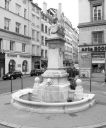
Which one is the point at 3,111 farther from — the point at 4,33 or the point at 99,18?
the point at 4,33

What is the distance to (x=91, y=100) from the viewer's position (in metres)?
9.46

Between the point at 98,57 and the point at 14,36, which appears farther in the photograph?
the point at 14,36

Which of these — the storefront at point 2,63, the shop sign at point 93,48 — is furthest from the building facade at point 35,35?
the shop sign at point 93,48

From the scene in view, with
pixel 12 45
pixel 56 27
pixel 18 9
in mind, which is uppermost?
pixel 18 9

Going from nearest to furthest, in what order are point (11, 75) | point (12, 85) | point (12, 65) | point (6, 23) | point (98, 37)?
point (12, 85), point (98, 37), point (11, 75), point (6, 23), point (12, 65)

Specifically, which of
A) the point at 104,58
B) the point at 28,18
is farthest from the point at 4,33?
the point at 104,58

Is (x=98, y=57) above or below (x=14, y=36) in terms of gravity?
below

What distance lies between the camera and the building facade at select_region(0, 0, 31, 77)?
109ft

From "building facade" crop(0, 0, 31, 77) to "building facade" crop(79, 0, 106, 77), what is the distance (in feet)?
45.9

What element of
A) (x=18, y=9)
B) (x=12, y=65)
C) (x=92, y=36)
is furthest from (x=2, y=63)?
(x=92, y=36)

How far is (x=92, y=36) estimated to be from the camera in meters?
29.2

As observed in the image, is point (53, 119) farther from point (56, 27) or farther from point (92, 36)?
point (92, 36)

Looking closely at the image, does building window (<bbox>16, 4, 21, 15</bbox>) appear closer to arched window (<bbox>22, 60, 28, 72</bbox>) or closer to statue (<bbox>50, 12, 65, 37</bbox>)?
arched window (<bbox>22, 60, 28, 72</bbox>)

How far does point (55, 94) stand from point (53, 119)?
7.40ft
